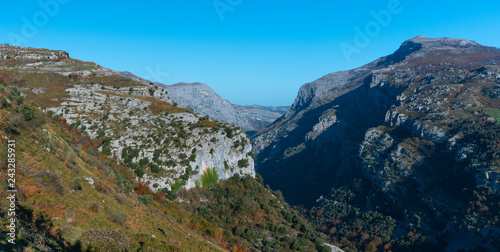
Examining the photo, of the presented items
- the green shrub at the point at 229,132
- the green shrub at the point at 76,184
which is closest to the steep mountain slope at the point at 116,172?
the green shrub at the point at 76,184

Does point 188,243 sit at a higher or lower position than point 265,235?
higher

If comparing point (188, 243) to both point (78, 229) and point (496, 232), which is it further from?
point (496, 232)

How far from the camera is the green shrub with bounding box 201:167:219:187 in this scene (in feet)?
183

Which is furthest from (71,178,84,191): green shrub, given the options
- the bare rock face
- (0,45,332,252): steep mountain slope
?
the bare rock face

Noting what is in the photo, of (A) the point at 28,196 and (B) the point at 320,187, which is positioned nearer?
(A) the point at 28,196

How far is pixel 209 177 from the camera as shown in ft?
188

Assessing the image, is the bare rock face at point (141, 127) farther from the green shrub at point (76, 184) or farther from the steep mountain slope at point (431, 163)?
the steep mountain slope at point (431, 163)

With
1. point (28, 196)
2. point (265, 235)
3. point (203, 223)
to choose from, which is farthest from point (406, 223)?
point (28, 196)

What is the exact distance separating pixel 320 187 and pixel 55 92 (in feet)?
484

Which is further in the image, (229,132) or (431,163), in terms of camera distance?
(431,163)

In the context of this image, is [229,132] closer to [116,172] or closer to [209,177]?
[209,177]

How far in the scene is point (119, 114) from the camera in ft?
200

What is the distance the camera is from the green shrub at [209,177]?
5572cm

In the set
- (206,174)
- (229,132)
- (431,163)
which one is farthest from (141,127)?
(431,163)
